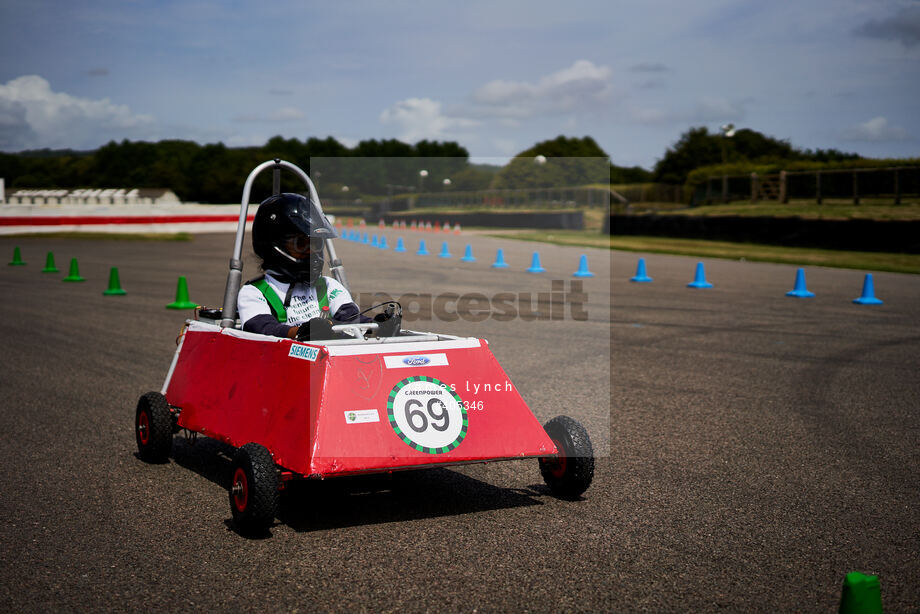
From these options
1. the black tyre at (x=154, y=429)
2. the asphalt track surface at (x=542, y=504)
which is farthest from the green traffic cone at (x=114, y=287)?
the black tyre at (x=154, y=429)

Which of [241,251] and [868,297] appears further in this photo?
[868,297]

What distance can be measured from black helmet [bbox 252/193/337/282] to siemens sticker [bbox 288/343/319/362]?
867 millimetres

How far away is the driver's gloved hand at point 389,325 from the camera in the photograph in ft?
16.6

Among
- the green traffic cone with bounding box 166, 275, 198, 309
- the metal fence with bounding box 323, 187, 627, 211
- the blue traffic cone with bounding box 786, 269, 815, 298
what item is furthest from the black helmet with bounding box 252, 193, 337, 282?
the metal fence with bounding box 323, 187, 627, 211

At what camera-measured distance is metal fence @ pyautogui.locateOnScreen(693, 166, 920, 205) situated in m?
33.7

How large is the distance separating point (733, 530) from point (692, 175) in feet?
190

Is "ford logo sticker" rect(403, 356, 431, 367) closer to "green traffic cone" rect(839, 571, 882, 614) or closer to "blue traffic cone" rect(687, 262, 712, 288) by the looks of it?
"green traffic cone" rect(839, 571, 882, 614)

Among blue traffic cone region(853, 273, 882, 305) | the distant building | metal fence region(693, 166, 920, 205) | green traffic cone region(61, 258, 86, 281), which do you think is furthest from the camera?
the distant building

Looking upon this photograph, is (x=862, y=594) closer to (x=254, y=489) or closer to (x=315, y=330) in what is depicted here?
(x=254, y=489)

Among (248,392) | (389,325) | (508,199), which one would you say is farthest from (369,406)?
(508,199)

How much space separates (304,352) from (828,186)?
37.8 m

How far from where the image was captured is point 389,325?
5098 millimetres

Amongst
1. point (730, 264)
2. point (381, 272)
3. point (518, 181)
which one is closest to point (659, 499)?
point (381, 272)

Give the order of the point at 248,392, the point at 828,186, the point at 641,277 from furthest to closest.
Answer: the point at 828,186 < the point at 641,277 < the point at 248,392
